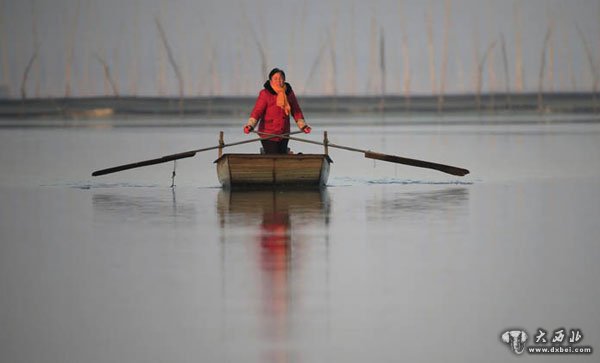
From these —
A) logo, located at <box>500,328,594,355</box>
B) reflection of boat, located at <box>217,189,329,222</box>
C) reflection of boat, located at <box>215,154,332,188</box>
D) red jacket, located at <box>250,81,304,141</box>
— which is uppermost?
red jacket, located at <box>250,81,304,141</box>

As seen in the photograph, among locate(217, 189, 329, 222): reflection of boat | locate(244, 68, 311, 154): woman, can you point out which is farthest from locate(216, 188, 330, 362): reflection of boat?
locate(244, 68, 311, 154): woman

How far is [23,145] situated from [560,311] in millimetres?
31424

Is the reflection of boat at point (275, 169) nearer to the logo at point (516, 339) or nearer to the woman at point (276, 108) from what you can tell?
the woman at point (276, 108)

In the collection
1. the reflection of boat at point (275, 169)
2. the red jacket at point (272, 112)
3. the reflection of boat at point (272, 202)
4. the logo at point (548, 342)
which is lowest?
the logo at point (548, 342)

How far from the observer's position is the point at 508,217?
54.8ft

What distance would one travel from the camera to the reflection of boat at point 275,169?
2077 centimetres

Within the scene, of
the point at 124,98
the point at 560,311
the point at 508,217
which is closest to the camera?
the point at 560,311

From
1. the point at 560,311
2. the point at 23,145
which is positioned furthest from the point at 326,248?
the point at 23,145

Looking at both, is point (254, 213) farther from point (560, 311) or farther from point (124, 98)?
point (124, 98)

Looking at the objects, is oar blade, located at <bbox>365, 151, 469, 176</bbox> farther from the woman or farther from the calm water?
the woman

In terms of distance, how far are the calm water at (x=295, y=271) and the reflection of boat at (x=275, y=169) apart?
1.38ft

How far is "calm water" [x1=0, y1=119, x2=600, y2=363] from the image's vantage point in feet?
30.1

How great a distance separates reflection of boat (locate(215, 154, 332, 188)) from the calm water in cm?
42

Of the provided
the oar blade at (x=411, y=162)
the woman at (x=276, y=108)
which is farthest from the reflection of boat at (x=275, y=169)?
the oar blade at (x=411, y=162)
